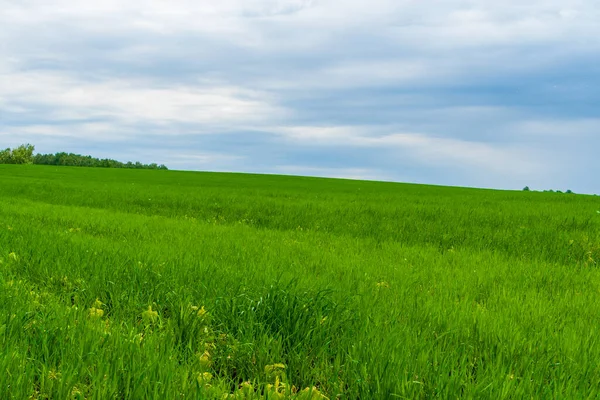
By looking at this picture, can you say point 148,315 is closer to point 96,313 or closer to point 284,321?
point 96,313

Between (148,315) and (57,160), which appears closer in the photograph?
(148,315)

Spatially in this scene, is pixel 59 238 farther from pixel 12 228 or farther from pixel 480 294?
pixel 480 294

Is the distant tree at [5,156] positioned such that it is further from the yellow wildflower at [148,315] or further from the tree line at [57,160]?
the yellow wildflower at [148,315]

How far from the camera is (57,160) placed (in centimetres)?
14650

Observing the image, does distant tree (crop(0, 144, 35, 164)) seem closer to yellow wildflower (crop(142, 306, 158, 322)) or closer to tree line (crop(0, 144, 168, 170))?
tree line (crop(0, 144, 168, 170))

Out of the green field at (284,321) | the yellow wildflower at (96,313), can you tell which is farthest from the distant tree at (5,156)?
the yellow wildflower at (96,313)

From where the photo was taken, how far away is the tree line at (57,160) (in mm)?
123375

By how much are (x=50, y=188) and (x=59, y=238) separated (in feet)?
66.1

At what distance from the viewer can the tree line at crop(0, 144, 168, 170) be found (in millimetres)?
123375

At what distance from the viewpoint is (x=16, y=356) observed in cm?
285

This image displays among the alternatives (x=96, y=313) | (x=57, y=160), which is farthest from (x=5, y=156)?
(x=96, y=313)

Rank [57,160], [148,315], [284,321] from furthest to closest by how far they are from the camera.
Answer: [57,160] < [148,315] < [284,321]

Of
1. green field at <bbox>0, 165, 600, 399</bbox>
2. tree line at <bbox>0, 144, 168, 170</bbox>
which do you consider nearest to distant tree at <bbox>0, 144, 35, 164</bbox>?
tree line at <bbox>0, 144, 168, 170</bbox>

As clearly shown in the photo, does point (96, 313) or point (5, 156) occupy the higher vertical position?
point (5, 156)
